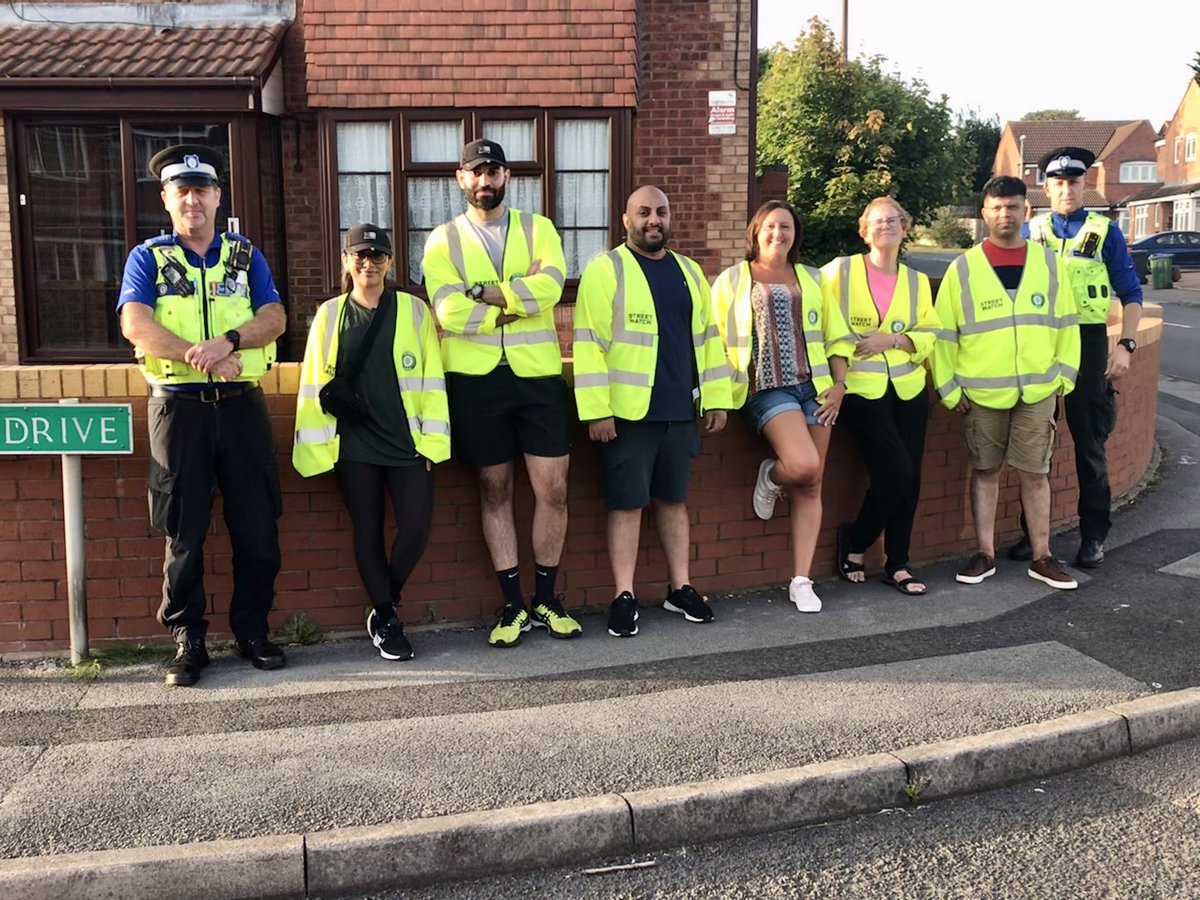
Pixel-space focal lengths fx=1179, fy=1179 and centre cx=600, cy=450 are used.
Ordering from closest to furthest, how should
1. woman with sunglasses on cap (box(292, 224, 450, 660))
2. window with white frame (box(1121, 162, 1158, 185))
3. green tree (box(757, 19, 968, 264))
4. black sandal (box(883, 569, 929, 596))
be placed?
woman with sunglasses on cap (box(292, 224, 450, 660))
black sandal (box(883, 569, 929, 596))
green tree (box(757, 19, 968, 264))
window with white frame (box(1121, 162, 1158, 185))

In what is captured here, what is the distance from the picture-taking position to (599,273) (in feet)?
16.7

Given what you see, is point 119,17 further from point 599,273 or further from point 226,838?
point 226,838

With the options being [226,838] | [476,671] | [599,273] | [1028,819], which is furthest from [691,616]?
[226,838]

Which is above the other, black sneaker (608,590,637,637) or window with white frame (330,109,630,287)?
window with white frame (330,109,630,287)

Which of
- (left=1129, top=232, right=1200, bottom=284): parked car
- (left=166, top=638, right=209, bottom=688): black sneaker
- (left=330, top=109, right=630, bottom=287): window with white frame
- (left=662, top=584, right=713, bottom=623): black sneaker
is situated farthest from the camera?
(left=1129, top=232, right=1200, bottom=284): parked car

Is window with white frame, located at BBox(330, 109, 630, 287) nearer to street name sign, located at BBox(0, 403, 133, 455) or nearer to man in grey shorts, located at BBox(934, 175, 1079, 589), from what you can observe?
man in grey shorts, located at BBox(934, 175, 1079, 589)

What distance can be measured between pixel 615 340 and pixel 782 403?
2.99ft

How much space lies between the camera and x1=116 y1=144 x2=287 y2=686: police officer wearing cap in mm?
4535

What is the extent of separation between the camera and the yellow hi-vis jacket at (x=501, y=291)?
4867 millimetres

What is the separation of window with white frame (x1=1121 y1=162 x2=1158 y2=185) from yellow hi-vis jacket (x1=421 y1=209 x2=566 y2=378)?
253 ft

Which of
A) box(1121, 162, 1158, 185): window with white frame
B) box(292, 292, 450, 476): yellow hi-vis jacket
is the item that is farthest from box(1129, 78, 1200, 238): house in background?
box(292, 292, 450, 476): yellow hi-vis jacket

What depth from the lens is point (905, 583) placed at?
591cm

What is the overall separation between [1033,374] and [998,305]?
1.26 ft

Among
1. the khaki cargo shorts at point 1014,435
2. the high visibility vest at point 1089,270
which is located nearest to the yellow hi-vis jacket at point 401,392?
the khaki cargo shorts at point 1014,435
